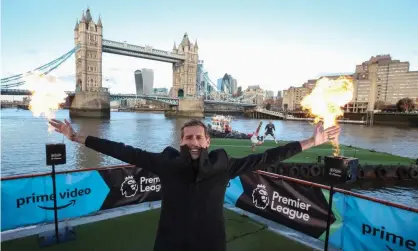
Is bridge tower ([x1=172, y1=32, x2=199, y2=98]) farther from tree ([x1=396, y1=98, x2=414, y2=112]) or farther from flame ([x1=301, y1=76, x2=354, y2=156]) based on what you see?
flame ([x1=301, y1=76, x2=354, y2=156])

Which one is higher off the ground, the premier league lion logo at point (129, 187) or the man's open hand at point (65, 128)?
the man's open hand at point (65, 128)

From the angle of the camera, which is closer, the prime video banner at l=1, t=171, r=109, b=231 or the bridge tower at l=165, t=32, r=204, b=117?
the prime video banner at l=1, t=171, r=109, b=231

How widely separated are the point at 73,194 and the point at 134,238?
1.92 m

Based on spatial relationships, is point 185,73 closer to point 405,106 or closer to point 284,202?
A: point 405,106

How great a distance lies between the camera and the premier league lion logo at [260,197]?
6.49 meters

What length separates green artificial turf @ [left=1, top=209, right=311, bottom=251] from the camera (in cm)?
516

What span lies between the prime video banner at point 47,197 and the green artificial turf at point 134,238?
1.69 feet

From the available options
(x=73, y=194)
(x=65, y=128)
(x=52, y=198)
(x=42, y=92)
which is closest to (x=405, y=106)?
(x=73, y=194)

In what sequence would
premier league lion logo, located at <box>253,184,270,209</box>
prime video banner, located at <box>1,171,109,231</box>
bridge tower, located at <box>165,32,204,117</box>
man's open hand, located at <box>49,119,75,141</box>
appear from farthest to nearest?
bridge tower, located at <box>165,32,204,117</box>
premier league lion logo, located at <box>253,184,270,209</box>
prime video banner, located at <box>1,171,109,231</box>
man's open hand, located at <box>49,119,75,141</box>

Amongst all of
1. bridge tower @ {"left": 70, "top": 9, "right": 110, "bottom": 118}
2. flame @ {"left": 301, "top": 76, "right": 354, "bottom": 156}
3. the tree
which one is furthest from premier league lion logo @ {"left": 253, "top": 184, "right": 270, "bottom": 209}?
A: the tree

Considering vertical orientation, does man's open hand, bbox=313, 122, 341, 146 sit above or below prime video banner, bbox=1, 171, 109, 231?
above

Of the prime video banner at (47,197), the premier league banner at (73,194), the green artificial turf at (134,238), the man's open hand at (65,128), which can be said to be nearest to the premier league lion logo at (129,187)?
the premier league banner at (73,194)

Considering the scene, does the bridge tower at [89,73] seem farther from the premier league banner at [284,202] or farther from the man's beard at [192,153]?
the man's beard at [192,153]

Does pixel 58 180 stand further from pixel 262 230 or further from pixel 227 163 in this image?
pixel 227 163
